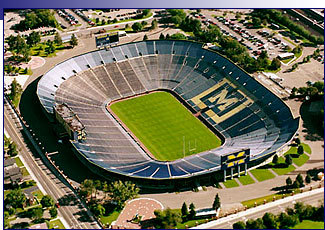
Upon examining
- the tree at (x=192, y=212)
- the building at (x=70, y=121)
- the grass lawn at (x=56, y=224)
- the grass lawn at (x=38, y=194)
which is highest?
the building at (x=70, y=121)

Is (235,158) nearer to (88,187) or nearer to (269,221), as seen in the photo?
(269,221)

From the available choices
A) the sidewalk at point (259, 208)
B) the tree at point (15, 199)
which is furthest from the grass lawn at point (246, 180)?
the tree at point (15, 199)

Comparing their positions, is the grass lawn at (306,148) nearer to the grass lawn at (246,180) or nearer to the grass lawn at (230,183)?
the grass lawn at (246,180)

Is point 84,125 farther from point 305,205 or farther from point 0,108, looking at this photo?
point 305,205

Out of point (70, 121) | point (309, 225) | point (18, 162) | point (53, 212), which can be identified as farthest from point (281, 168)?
point (18, 162)

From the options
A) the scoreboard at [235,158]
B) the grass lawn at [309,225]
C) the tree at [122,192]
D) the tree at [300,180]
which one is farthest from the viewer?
the tree at [300,180]
